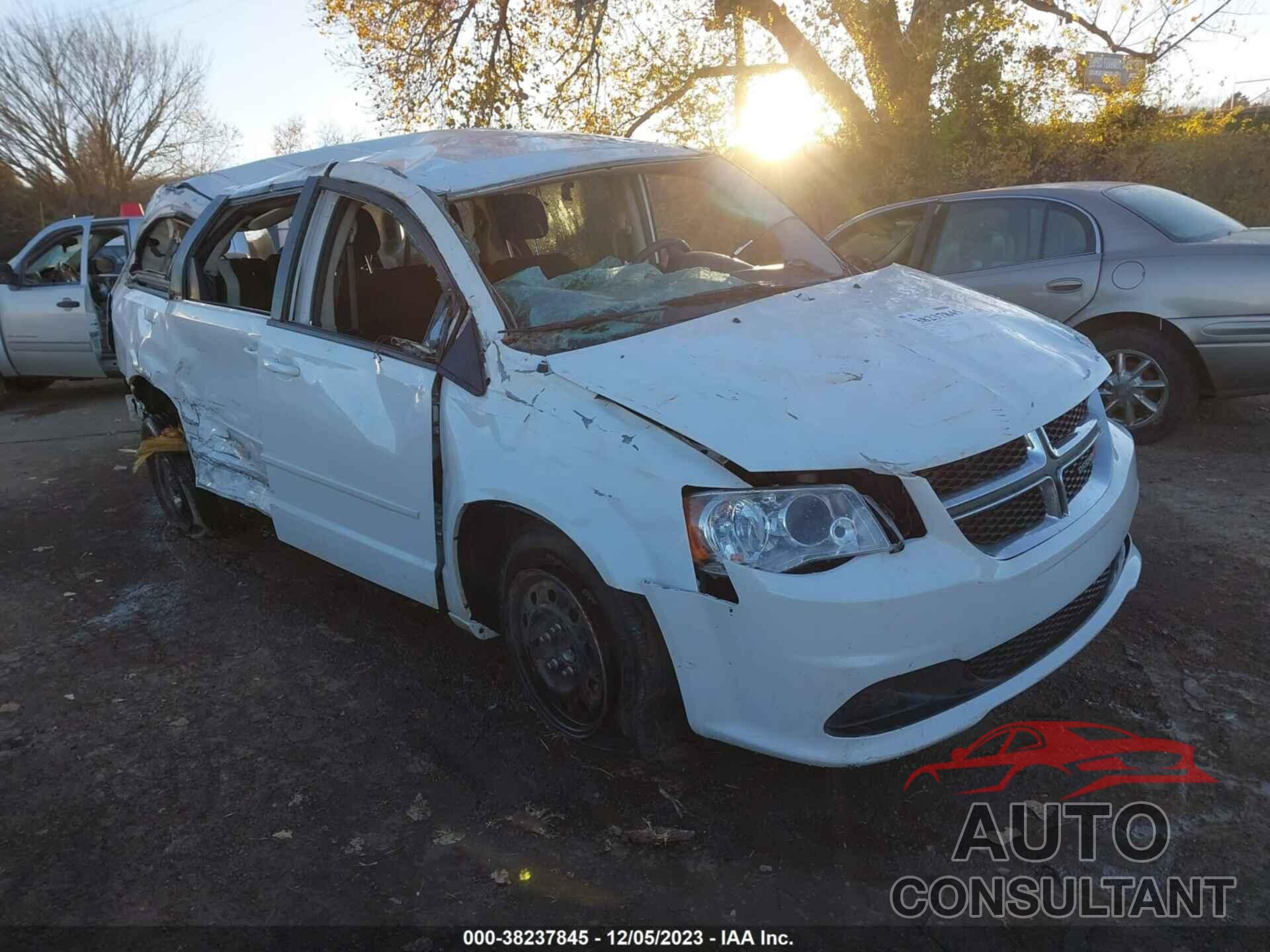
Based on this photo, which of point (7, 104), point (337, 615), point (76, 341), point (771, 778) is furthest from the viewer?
point (7, 104)

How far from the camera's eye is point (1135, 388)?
18.9ft

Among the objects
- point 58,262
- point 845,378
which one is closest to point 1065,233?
point 845,378

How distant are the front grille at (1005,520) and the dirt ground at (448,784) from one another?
0.75m

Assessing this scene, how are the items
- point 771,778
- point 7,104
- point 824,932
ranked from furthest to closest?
point 7,104 → point 771,778 → point 824,932

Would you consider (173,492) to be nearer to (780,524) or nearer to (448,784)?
(448,784)

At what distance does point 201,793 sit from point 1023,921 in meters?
2.32

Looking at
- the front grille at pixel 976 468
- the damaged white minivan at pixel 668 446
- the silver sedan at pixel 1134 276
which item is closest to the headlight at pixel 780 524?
the damaged white minivan at pixel 668 446

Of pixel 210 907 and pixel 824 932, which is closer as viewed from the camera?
pixel 824 932

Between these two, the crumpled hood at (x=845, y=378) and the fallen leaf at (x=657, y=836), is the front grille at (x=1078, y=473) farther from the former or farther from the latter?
the fallen leaf at (x=657, y=836)

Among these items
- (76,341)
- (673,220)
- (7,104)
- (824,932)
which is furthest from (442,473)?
(7,104)

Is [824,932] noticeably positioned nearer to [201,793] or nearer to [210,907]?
[210,907]

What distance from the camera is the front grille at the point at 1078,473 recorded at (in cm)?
281

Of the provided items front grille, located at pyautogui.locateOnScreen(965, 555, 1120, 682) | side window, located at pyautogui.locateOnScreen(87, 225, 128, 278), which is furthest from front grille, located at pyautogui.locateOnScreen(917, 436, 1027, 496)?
side window, located at pyautogui.locateOnScreen(87, 225, 128, 278)

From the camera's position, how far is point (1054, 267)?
19.5 feet
